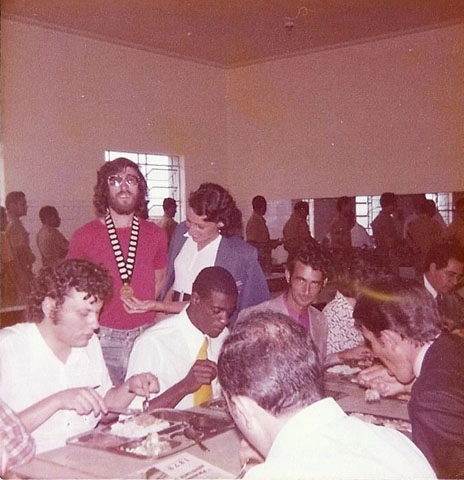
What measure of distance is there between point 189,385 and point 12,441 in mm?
751

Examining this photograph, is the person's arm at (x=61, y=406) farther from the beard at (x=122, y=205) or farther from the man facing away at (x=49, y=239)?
the man facing away at (x=49, y=239)

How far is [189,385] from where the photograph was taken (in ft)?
7.82

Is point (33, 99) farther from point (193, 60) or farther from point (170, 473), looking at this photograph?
point (170, 473)

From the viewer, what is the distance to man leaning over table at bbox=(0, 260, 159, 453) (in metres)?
2.16

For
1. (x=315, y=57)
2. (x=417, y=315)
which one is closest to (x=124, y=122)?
(x=315, y=57)

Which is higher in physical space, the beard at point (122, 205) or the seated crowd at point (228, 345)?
the beard at point (122, 205)

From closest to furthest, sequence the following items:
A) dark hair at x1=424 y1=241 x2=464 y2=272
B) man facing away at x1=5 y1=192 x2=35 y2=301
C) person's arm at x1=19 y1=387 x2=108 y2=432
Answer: person's arm at x1=19 y1=387 x2=108 y2=432 < dark hair at x1=424 y1=241 x2=464 y2=272 < man facing away at x1=5 y1=192 x2=35 y2=301

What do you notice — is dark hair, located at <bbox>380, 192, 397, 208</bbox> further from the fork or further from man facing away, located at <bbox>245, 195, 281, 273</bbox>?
the fork

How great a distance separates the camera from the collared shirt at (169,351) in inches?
102

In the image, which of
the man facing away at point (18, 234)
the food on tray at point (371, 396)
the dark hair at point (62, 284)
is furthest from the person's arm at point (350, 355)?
the man facing away at point (18, 234)

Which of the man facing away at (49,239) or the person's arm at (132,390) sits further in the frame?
the man facing away at (49,239)

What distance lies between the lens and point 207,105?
7.98 m

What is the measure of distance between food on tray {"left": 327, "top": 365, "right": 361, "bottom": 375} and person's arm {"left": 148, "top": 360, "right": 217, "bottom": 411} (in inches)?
33.6

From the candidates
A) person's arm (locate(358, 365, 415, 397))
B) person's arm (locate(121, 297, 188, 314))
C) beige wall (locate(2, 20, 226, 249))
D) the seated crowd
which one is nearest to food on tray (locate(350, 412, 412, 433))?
the seated crowd
